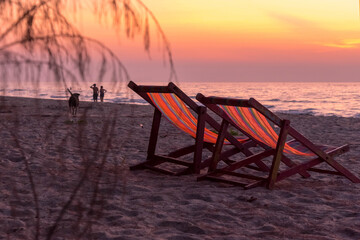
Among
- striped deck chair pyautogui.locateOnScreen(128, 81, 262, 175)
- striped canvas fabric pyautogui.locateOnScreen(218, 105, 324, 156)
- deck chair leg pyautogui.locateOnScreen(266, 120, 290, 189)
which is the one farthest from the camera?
striped deck chair pyautogui.locateOnScreen(128, 81, 262, 175)

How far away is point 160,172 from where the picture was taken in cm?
442

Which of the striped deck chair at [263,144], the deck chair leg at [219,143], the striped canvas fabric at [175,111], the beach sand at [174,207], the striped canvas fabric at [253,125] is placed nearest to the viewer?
the beach sand at [174,207]

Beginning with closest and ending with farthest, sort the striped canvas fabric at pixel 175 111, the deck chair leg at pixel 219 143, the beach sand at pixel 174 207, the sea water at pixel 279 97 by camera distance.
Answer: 1. the sea water at pixel 279 97
2. the beach sand at pixel 174 207
3. the deck chair leg at pixel 219 143
4. the striped canvas fabric at pixel 175 111

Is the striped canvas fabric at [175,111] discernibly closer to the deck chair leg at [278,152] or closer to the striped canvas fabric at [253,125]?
the striped canvas fabric at [253,125]

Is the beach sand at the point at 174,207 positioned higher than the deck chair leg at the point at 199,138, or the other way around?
the deck chair leg at the point at 199,138

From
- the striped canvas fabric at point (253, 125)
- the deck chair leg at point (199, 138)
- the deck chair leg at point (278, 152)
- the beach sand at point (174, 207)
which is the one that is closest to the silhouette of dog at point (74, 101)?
the beach sand at point (174, 207)

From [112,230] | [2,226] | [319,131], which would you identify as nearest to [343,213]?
[112,230]

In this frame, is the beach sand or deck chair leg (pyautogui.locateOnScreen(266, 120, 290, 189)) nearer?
the beach sand

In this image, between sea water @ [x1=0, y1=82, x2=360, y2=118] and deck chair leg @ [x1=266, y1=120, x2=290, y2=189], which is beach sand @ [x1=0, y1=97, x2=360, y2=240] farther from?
sea water @ [x1=0, y1=82, x2=360, y2=118]

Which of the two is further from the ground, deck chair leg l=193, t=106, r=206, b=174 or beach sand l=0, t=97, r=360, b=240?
deck chair leg l=193, t=106, r=206, b=174

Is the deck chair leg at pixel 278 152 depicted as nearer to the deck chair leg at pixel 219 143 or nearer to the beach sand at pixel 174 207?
the beach sand at pixel 174 207

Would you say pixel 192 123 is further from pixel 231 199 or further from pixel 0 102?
pixel 0 102

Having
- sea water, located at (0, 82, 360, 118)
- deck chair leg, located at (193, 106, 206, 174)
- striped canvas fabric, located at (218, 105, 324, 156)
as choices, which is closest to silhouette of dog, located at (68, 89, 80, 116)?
sea water, located at (0, 82, 360, 118)

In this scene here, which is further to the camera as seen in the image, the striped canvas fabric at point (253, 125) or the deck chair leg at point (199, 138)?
the deck chair leg at point (199, 138)
